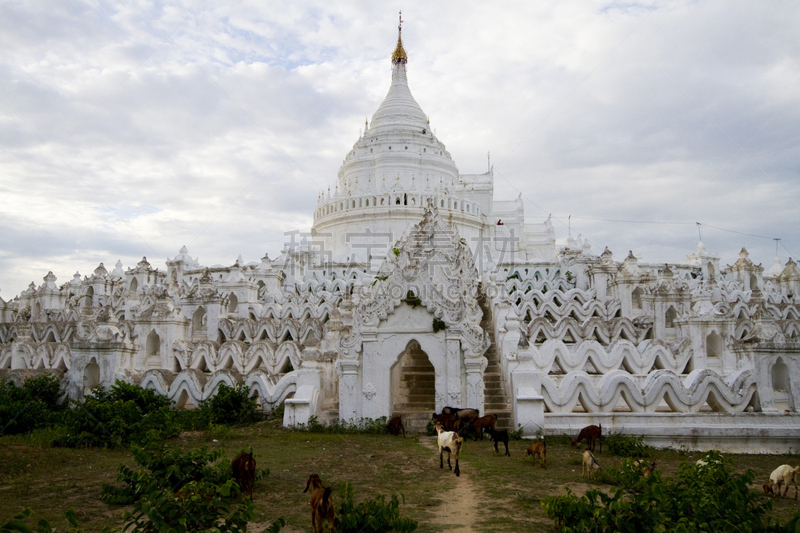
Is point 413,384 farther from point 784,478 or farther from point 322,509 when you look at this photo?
point 322,509

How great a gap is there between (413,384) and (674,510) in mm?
10272

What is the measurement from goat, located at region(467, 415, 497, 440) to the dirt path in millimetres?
2286

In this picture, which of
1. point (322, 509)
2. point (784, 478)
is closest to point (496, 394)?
Result: point (784, 478)

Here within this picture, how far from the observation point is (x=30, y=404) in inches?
492

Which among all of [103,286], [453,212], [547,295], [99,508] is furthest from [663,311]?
[103,286]

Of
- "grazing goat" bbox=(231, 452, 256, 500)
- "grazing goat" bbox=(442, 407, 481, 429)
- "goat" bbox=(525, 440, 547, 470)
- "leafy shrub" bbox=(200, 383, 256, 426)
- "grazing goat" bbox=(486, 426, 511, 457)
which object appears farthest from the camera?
"leafy shrub" bbox=(200, 383, 256, 426)

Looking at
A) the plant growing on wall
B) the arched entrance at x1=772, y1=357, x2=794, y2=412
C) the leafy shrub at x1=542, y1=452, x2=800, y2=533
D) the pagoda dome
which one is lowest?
the leafy shrub at x1=542, y1=452, x2=800, y2=533

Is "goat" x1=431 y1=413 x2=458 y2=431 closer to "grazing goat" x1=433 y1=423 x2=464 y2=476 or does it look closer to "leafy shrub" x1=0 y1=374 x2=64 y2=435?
"grazing goat" x1=433 y1=423 x2=464 y2=476

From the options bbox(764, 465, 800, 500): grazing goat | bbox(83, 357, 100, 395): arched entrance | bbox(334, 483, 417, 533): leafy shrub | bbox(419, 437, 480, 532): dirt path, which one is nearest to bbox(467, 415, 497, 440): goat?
bbox(419, 437, 480, 532): dirt path

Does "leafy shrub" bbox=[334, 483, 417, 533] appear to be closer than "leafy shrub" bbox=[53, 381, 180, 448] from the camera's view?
Yes

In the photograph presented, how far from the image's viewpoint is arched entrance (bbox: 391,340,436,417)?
13.8 m

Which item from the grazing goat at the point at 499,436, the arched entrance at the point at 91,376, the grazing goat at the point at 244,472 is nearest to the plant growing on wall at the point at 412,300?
the grazing goat at the point at 499,436

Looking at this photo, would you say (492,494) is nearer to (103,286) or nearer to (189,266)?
(189,266)

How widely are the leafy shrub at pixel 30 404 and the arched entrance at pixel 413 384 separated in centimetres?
748
